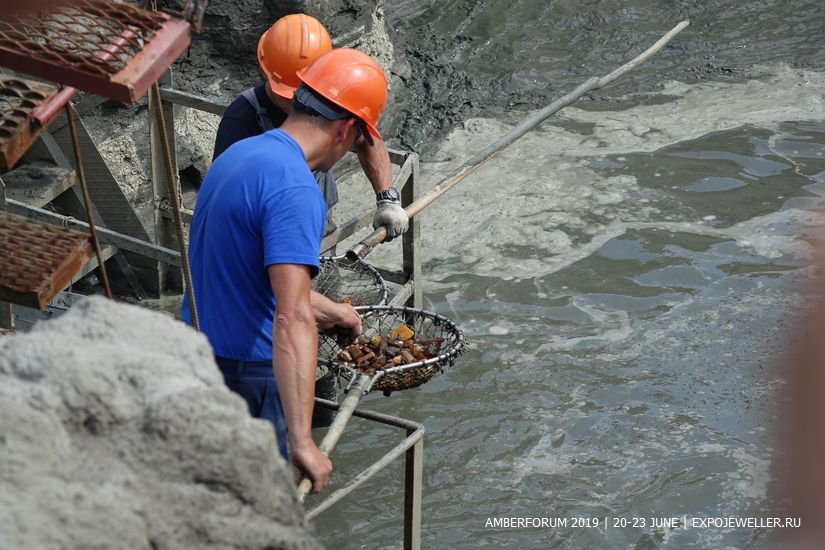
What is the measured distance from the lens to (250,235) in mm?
3496

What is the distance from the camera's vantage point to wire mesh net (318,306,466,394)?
447 cm

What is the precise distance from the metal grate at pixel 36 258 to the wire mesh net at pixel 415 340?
1.39m

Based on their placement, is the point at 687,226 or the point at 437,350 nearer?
the point at 437,350

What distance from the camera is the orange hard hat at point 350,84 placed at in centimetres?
373

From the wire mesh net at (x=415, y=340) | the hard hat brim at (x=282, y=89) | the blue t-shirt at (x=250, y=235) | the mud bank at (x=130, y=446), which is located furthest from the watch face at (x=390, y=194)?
the mud bank at (x=130, y=446)

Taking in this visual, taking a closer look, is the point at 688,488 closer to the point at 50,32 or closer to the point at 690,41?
the point at 50,32

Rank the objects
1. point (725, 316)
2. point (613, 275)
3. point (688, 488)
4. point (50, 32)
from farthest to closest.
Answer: point (613, 275)
point (725, 316)
point (688, 488)
point (50, 32)

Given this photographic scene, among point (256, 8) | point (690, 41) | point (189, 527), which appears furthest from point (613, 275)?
point (189, 527)

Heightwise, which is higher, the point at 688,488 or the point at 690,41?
the point at 690,41

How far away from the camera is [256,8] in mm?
7852

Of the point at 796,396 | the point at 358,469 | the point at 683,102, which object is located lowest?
the point at 358,469

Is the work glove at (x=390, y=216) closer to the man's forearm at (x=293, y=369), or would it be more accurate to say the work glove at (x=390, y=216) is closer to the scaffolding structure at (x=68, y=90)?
the scaffolding structure at (x=68, y=90)

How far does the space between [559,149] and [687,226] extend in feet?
5.16

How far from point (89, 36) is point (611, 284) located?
5203 mm
